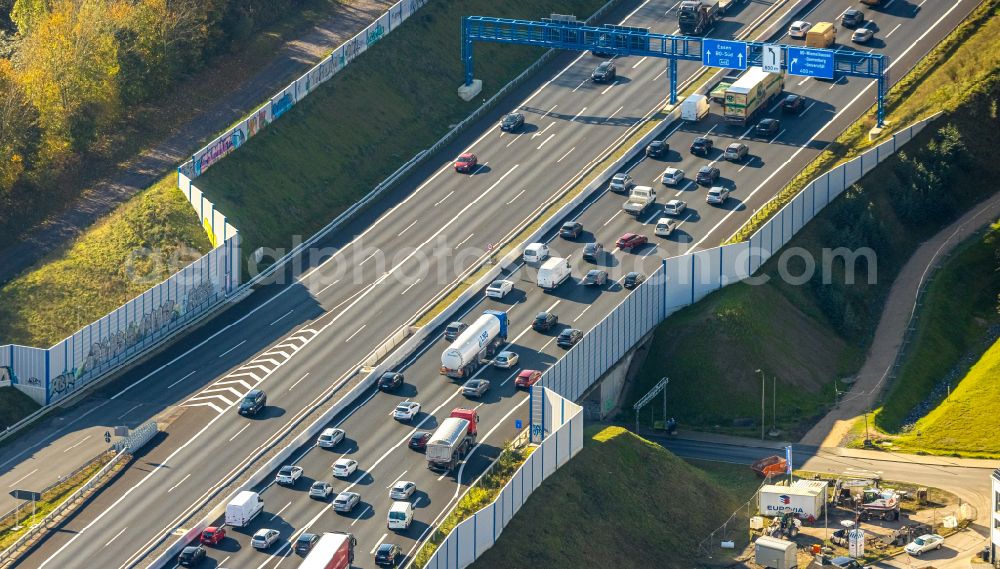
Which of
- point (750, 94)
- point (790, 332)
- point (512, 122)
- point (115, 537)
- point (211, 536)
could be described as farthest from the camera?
point (512, 122)

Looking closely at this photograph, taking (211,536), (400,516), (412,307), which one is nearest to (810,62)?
(412,307)

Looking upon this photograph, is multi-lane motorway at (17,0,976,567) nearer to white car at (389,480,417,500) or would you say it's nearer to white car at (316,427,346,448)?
white car at (316,427,346,448)

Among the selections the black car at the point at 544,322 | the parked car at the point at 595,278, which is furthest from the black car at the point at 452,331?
the parked car at the point at 595,278

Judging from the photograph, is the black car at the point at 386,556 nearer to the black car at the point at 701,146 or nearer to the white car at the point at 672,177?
the white car at the point at 672,177

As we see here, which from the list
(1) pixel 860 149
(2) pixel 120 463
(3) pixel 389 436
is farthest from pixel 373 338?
(1) pixel 860 149

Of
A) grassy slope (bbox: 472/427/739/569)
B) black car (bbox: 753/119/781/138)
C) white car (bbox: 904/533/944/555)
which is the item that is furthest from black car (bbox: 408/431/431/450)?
black car (bbox: 753/119/781/138)

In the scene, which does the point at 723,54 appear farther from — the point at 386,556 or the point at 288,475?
the point at 386,556
